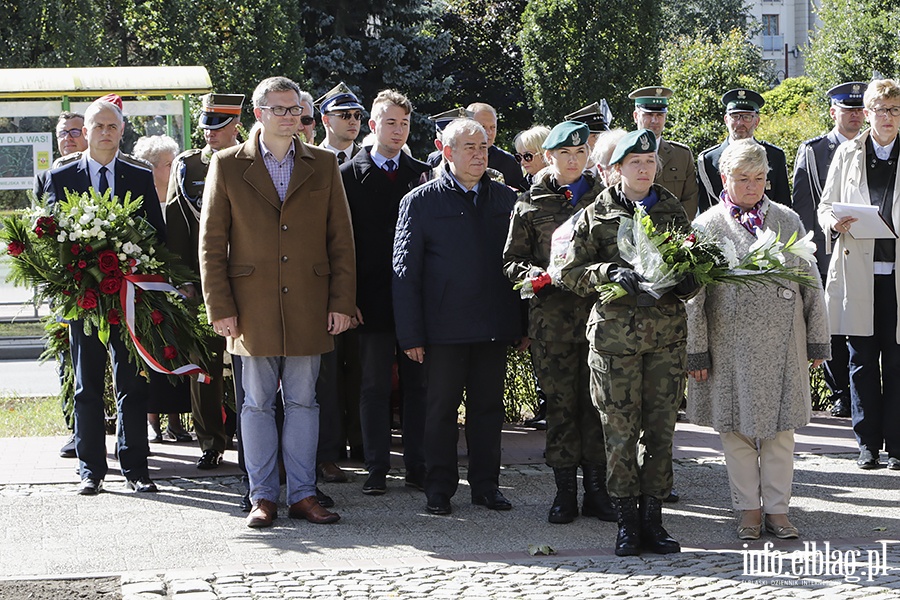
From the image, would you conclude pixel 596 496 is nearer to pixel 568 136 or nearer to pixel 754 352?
pixel 754 352

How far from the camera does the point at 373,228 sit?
7.60m

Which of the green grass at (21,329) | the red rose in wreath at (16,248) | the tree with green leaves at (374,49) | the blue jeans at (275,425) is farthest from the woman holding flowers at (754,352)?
the tree with green leaves at (374,49)

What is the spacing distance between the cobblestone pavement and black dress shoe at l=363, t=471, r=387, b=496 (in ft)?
0.22

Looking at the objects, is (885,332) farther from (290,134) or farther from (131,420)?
(131,420)

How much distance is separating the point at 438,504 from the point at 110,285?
7.65ft

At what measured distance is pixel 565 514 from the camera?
6699mm

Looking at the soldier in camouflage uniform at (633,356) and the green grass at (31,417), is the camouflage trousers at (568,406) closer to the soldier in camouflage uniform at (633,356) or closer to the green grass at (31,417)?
the soldier in camouflage uniform at (633,356)

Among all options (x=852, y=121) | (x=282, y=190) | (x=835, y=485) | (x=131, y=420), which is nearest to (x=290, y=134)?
(x=282, y=190)

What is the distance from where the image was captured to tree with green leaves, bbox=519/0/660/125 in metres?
33.1

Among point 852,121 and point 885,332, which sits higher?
point 852,121

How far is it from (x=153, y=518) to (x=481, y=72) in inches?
1280

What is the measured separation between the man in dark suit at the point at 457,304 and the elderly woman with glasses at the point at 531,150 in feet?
6.32

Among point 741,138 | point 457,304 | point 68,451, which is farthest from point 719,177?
point 68,451

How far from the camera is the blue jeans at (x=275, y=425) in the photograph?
672 cm
